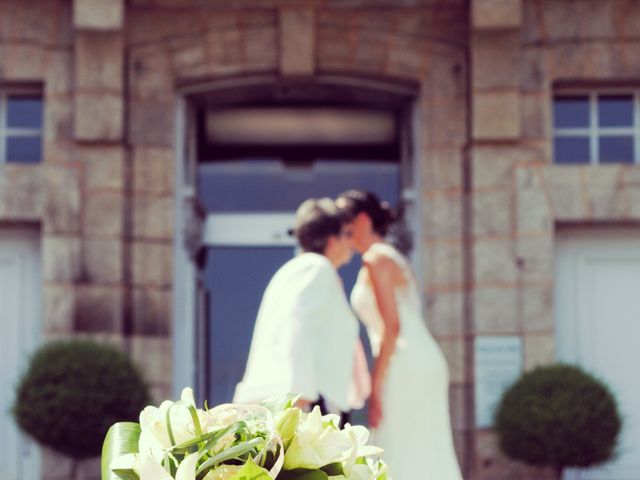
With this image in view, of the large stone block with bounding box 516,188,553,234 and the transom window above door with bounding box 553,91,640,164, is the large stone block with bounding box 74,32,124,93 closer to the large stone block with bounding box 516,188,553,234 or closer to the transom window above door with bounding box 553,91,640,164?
the large stone block with bounding box 516,188,553,234

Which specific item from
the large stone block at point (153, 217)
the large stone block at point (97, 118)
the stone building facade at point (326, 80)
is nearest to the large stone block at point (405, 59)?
the stone building facade at point (326, 80)

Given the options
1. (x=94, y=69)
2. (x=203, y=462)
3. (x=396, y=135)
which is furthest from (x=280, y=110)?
(x=203, y=462)

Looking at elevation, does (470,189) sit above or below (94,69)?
below

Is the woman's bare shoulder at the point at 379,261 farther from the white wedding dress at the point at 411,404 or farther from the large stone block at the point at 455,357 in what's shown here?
the large stone block at the point at 455,357

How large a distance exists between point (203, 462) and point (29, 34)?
848 cm

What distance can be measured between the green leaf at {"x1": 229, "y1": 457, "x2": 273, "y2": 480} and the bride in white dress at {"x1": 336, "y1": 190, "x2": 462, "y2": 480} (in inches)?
189

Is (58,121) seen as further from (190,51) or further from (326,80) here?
(326,80)

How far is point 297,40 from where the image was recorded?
31.7 ft

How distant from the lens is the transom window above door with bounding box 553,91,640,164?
32.2 feet

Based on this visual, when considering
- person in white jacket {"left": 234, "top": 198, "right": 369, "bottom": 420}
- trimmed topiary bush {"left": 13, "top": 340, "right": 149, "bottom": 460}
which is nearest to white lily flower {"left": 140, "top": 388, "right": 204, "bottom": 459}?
person in white jacket {"left": 234, "top": 198, "right": 369, "bottom": 420}

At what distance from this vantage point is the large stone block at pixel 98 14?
9414 mm

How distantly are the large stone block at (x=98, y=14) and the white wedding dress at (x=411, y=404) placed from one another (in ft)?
12.2

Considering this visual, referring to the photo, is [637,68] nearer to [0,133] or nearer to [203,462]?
[0,133]

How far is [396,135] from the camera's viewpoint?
10.5 m
